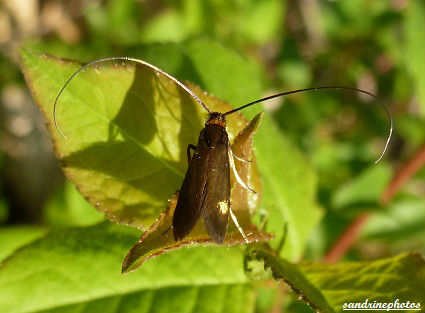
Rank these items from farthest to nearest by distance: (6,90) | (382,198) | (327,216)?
(6,90) → (327,216) → (382,198)

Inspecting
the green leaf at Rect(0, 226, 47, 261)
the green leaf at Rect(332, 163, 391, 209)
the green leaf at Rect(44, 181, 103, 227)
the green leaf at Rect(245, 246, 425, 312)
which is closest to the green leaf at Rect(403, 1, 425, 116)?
the green leaf at Rect(332, 163, 391, 209)

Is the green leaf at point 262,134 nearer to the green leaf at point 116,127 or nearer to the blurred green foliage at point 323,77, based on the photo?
the green leaf at point 116,127

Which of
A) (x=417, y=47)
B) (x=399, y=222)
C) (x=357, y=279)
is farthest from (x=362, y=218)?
(x=357, y=279)

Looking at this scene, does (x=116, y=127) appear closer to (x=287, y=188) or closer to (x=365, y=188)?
(x=287, y=188)

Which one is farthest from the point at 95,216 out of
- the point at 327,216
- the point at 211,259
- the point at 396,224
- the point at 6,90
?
the point at 6,90

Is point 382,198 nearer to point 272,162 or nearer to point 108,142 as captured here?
point 272,162

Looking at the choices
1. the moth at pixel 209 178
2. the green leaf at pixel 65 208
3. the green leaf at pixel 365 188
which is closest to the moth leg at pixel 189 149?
the moth at pixel 209 178
